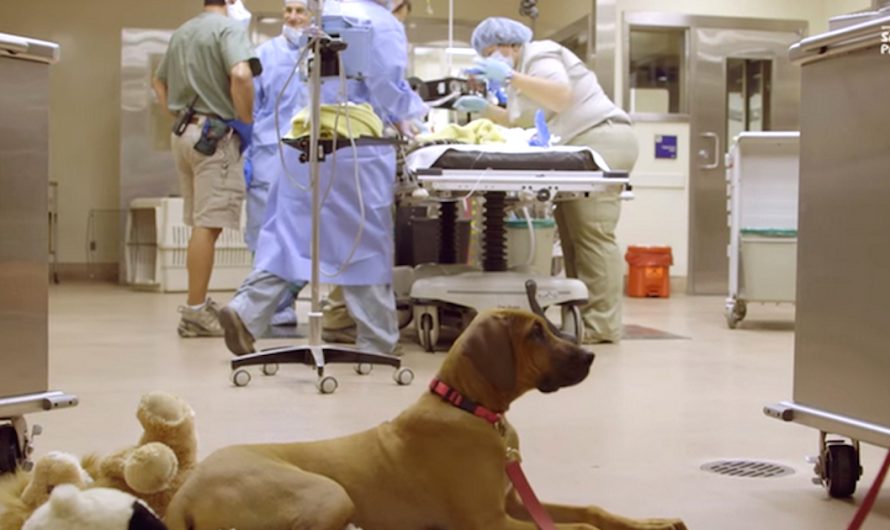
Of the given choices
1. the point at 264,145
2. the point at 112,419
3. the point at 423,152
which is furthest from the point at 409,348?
the point at 112,419

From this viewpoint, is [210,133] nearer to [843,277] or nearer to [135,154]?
[843,277]

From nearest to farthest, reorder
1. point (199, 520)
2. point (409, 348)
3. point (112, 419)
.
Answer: point (199, 520)
point (112, 419)
point (409, 348)

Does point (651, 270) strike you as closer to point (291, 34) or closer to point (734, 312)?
point (734, 312)

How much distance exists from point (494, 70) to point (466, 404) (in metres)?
3.22

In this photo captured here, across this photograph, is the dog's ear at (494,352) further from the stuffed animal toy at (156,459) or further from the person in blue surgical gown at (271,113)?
the person in blue surgical gown at (271,113)

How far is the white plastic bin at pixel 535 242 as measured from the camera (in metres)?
5.96

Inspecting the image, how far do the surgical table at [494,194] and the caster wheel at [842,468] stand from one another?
2.22 metres

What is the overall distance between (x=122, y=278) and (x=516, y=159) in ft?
18.5

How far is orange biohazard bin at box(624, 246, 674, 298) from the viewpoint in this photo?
8.26m

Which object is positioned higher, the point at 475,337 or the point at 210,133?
the point at 210,133

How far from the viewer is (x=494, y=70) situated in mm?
4789

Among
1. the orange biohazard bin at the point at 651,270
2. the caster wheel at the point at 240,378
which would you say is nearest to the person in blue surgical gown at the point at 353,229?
the caster wheel at the point at 240,378

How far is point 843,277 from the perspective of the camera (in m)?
2.10

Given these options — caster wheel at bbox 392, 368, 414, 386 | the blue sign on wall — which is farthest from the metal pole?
the blue sign on wall
